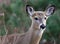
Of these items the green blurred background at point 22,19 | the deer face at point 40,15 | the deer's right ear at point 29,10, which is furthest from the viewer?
the green blurred background at point 22,19

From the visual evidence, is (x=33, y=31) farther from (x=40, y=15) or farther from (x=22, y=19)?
(x=22, y=19)

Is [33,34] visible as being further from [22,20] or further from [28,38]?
[22,20]

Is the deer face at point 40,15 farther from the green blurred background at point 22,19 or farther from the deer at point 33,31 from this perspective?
the green blurred background at point 22,19

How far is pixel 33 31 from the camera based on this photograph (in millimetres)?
12828

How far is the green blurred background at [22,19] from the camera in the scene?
13.7 metres

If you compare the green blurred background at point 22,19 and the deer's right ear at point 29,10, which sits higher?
the deer's right ear at point 29,10

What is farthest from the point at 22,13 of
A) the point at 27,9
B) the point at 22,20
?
the point at 27,9

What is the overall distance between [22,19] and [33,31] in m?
1.58

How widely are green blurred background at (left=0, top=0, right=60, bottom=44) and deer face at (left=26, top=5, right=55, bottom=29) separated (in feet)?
1.05

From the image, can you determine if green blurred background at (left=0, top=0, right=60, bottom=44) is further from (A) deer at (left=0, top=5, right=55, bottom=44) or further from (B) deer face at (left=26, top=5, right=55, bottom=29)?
(A) deer at (left=0, top=5, right=55, bottom=44)

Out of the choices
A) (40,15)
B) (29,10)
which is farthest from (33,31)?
(29,10)

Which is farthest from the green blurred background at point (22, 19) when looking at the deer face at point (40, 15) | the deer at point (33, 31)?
the deer at point (33, 31)

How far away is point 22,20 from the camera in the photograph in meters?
14.3

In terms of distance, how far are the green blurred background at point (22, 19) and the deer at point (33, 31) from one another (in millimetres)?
465
